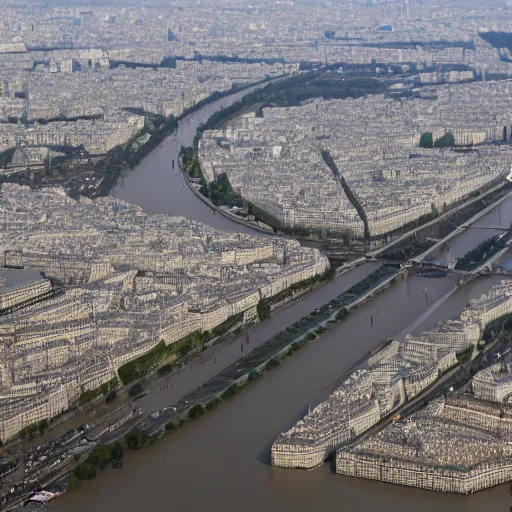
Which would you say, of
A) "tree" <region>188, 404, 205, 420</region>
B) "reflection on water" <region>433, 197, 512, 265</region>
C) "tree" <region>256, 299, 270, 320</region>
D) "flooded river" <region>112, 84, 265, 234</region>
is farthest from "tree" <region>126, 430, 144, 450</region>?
"flooded river" <region>112, 84, 265, 234</region>

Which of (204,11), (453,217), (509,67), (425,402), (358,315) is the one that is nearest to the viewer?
(425,402)

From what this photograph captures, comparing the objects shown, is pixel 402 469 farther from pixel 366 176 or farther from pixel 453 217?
pixel 366 176

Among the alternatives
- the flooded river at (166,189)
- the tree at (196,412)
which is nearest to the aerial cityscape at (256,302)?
the tree at (196,412)

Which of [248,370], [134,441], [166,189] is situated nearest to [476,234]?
[166,189]

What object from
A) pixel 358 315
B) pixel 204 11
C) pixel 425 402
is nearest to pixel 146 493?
pixel 425 402

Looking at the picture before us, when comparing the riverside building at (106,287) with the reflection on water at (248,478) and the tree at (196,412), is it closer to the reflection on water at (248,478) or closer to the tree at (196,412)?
the tree at (196,412)

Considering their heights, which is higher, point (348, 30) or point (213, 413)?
point (348, 30)
